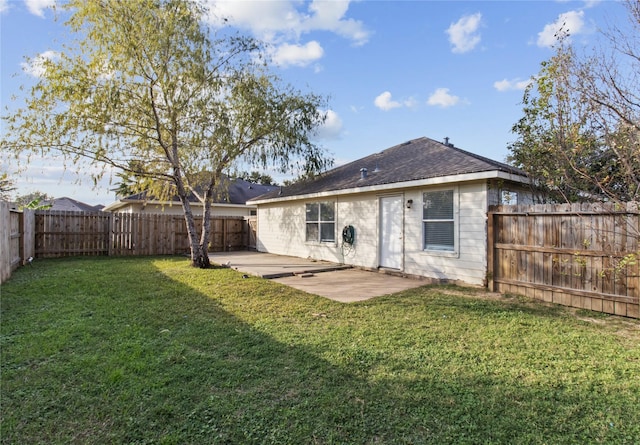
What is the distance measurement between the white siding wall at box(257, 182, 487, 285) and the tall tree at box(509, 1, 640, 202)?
1432mm

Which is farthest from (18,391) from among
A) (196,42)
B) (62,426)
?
(196,42)

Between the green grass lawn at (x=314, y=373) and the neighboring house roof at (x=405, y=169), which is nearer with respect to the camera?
the green grass lawn at (x=314, y=373)

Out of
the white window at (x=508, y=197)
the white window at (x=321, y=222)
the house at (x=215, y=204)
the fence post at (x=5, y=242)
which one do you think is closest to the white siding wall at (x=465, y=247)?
the white window at (x=508, y=197)

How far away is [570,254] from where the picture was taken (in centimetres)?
551

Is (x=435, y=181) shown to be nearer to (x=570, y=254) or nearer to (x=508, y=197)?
(x=508, y=197)

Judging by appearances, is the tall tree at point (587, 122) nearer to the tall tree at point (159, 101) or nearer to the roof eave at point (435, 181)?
the roof eave at point (435, 181)

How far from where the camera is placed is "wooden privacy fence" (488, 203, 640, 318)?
16.3 feet

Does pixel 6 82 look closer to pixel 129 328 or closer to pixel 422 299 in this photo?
pixel 129 328

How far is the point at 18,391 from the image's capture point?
270cm

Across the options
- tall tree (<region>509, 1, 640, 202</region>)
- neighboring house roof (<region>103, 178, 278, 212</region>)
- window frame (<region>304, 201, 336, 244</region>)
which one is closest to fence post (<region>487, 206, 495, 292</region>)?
tall tree (<region>509, 1, 640, 202</region>)

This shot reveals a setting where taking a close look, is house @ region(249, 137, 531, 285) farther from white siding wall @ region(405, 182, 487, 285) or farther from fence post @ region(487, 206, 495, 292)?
fence post @ region(487, 206, 495, 292)

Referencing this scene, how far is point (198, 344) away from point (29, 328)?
228cm

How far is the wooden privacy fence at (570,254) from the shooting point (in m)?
4.96

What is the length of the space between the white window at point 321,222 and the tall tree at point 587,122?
549cm
